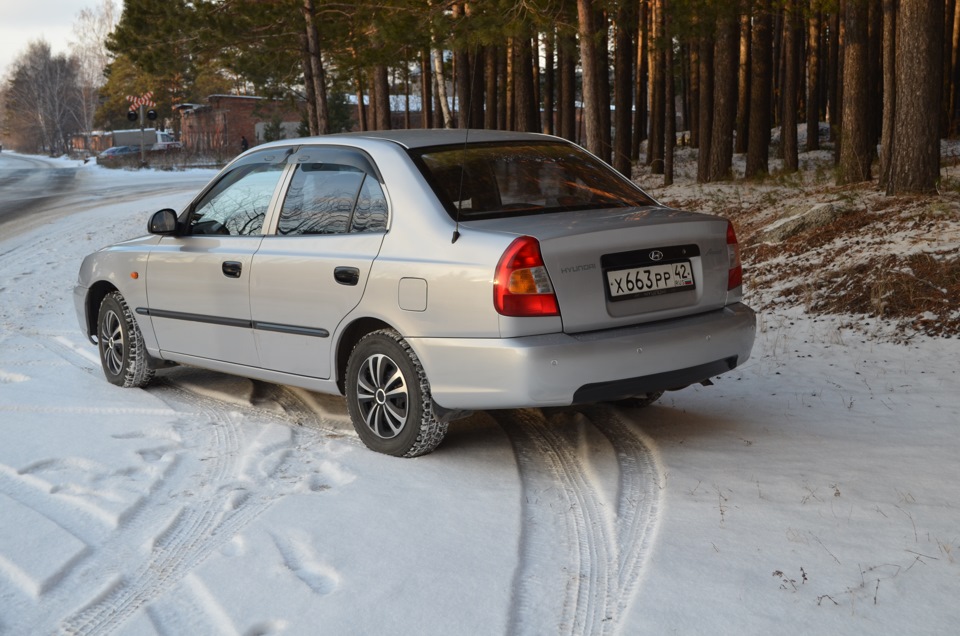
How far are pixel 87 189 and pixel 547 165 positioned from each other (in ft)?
109

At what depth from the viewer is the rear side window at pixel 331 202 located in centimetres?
554

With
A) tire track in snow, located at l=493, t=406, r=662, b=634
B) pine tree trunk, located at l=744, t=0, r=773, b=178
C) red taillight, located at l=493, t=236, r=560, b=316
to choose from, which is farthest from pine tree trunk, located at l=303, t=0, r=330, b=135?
red taillight, located at l=493, t=236, r=560, b=316

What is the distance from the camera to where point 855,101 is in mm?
16078

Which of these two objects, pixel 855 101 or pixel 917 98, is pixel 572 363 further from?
pixel 855 101

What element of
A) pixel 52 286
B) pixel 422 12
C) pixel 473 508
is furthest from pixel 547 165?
pixel 422 12

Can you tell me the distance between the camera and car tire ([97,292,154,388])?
731 centimetres

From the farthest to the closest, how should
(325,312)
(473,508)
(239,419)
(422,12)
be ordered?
(422,12) → (239,419) → (325,312) → (473,508)

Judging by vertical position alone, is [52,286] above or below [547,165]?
below

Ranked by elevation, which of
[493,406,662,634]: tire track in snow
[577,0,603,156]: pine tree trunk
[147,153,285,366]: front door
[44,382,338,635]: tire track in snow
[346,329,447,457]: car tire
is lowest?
[493,406,662,634]: tire track in snow

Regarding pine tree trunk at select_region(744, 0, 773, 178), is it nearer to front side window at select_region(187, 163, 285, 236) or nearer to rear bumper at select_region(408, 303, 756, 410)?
front side window at select_region(187, 163, 285, 236)

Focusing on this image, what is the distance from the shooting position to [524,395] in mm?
4746

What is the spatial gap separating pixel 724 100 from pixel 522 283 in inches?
670

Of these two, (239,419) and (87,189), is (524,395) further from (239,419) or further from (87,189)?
(87,189)

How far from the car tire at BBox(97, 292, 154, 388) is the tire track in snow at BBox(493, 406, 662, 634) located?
2765mm
